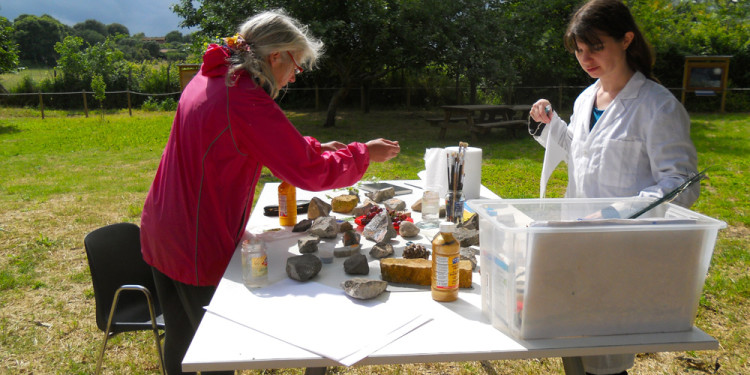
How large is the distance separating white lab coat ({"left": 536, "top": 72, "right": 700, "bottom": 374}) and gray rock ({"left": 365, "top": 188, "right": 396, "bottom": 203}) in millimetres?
977

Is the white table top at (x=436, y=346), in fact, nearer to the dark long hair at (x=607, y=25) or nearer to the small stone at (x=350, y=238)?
the small stone at (x=350, y=238)

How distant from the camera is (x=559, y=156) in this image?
97.7 inches

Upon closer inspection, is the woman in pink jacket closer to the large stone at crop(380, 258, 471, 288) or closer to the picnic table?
the large stone at crop(380, 258, 471, 288)

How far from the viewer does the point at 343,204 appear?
103 inches

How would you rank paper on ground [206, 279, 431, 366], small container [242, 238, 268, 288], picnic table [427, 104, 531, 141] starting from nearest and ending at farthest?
paper on ground [206, 279, 431, 366], small container [242, 238, 268, 288], picnic table [427, 104, 531, 141]

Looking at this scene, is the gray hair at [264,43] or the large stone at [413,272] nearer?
the large stone at [413,272]

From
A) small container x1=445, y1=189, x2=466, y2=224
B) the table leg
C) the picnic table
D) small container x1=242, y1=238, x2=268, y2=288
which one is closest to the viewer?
the table leg

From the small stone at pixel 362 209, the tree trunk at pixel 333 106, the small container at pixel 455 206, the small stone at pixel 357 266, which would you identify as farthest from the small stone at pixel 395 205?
the tree trunk at pixel 333 106

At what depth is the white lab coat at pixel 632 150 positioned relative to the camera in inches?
68.4

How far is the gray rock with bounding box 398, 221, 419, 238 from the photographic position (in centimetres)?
218

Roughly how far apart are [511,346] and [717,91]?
15.5 meters

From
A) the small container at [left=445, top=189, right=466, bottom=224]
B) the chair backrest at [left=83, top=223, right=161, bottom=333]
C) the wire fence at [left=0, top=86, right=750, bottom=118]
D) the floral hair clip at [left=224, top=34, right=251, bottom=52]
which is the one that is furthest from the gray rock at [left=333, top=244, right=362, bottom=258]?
the wire fence at [left=0, top=86, right=750, bottom=118]

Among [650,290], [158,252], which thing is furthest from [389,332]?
[158,252]

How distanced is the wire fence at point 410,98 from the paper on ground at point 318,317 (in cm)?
1298
